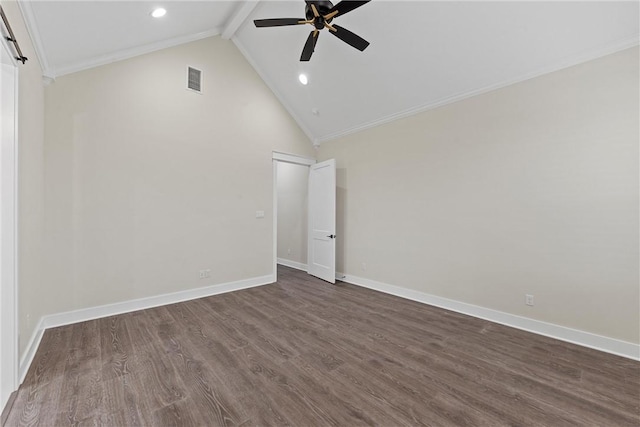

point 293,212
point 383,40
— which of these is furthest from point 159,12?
point 293,212

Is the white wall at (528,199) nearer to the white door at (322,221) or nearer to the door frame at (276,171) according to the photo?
the white door at (322,221)

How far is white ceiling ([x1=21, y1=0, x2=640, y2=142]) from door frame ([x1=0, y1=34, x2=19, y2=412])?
2.67ft

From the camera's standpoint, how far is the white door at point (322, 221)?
16.4 ft

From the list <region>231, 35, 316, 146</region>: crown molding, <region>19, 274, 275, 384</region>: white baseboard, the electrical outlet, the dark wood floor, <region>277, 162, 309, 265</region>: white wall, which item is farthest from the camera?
<region>277, 162, 309, 265</region>: white wall

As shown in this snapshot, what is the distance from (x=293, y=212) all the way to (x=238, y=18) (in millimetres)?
3903

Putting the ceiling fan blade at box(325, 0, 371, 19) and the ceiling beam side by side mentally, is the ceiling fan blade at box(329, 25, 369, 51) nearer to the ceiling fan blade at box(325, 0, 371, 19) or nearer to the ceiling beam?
the ceiling fan blade at box(325, 0, 371, 19)

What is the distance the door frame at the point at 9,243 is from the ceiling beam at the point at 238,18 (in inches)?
105

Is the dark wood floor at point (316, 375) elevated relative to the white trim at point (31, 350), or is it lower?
lower

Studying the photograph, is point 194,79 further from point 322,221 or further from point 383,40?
point 322,221

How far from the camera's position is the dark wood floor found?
5.74ft

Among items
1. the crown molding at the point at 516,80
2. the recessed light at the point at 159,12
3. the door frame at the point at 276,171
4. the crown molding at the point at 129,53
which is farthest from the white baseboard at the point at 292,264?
the recessed light at the point at 159,12

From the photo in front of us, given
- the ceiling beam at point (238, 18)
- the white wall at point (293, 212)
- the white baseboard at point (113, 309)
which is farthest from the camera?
the white wall at point (293, 212)

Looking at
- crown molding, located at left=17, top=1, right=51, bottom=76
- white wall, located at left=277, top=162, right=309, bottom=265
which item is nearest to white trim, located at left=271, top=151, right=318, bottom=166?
white wall, located at left=277, top=162, right=309, bottom=265

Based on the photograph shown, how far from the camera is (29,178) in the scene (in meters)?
2.46
